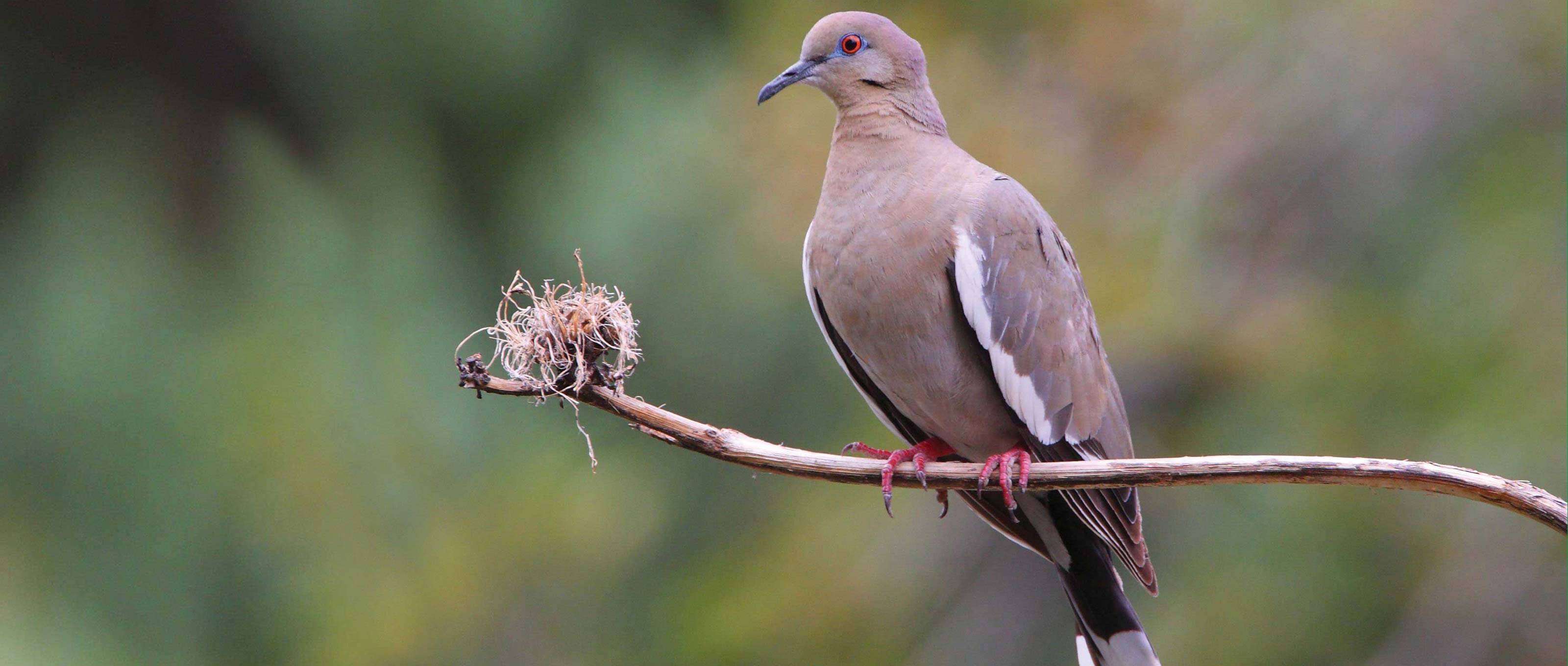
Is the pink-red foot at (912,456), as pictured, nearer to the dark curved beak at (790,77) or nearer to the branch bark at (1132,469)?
the branch bark at (1132,469)

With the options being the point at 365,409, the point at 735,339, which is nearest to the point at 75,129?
the point at 365,409

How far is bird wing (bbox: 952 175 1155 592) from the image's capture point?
2.23 meters

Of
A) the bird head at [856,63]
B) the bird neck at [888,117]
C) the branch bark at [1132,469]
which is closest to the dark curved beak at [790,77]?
the bird head at [856,63]

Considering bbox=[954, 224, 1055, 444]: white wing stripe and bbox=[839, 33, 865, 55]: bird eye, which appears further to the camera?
bbox=[839, 33, 865, 55]: bird eye

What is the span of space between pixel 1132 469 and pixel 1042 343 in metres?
0.64

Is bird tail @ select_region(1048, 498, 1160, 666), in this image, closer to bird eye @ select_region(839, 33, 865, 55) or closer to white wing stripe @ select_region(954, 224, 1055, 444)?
white wing stripe @ select_region(954, 224, 1055, 444)

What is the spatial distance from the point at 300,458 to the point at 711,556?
1533 millimetres

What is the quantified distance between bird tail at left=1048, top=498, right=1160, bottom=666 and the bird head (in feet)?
2.97

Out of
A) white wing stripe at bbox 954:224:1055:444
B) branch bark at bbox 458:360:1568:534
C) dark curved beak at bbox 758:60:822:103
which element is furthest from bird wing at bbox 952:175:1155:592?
dark curved beak at bbox 758:60:822:103

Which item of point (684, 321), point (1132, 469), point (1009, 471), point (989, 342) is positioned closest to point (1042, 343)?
point (989, 342)

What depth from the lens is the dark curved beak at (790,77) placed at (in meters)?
2.50

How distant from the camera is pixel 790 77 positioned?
2535mm

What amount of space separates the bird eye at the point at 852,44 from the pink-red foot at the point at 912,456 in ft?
2.65

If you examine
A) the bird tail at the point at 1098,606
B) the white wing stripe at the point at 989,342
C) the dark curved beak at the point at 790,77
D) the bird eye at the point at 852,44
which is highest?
the bird eye at the point at 852,44
